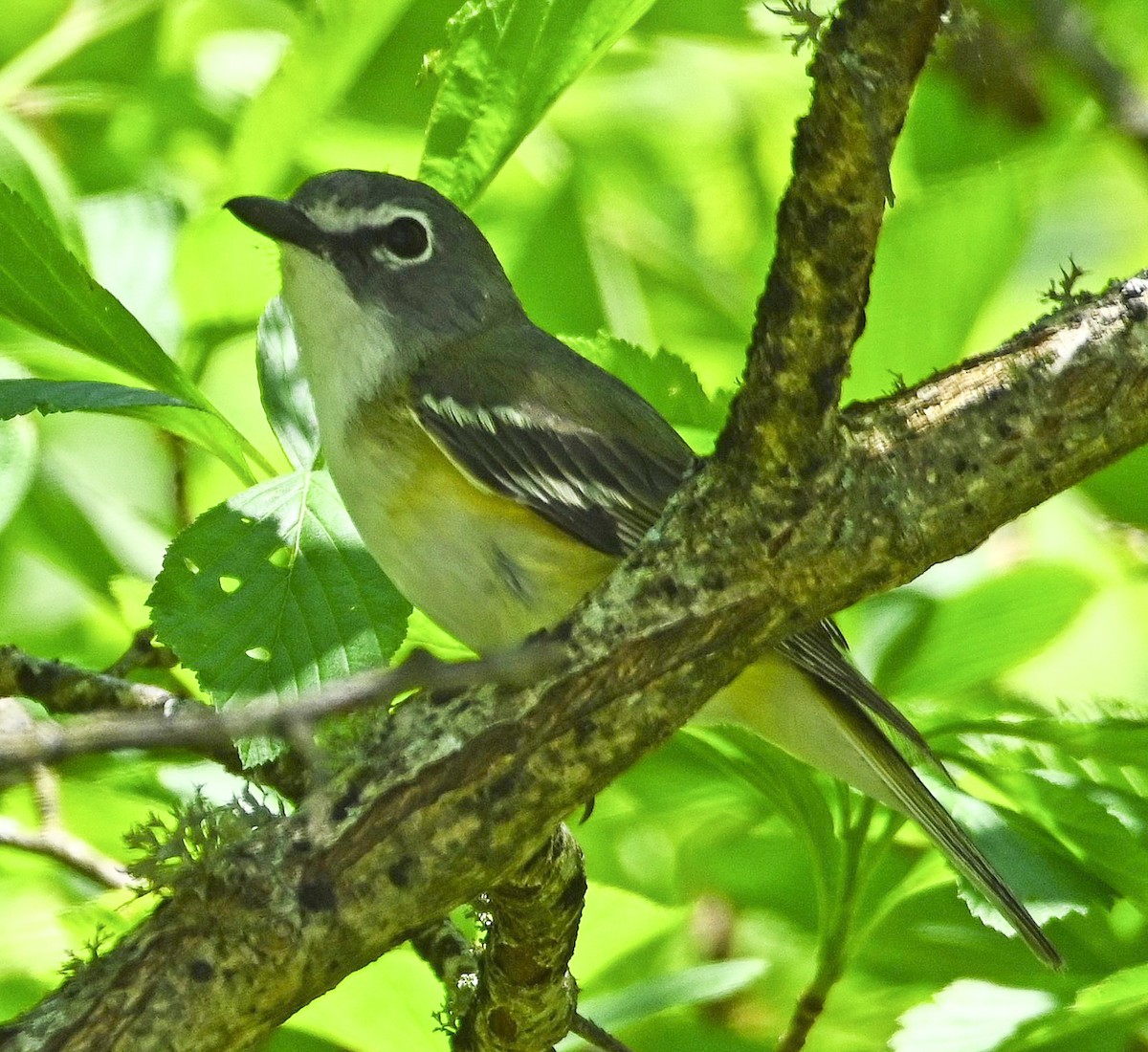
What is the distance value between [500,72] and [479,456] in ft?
2.58

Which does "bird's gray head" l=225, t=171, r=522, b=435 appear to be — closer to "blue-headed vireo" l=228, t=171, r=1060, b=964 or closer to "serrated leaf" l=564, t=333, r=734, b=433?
"blue-headed vireo" l=228, t=171, r=1060, b=964

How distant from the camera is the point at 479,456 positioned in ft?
10.4

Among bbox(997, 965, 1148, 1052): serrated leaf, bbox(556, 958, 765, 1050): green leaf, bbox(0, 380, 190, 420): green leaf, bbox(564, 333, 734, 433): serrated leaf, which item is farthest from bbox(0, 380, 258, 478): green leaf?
bbox(997, 965, 1148, 1052): serrated leaf

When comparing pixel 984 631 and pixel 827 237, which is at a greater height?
pixel 984 631

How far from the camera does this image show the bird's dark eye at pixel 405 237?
3.65m

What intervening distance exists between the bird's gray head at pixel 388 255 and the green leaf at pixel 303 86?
0.39ft

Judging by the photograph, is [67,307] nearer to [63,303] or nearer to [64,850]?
[63,303]

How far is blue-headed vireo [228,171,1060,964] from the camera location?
3057 millimetres

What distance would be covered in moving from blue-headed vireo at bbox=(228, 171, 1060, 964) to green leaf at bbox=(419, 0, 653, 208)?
18 centimetres

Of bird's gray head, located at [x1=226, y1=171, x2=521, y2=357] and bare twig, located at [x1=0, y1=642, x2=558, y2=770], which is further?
bird's gray head, located at [x1=226, y1=171, x2=521, y2=357]

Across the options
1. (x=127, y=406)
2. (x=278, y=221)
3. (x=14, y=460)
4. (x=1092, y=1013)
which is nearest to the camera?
(x=1092, y=1013)

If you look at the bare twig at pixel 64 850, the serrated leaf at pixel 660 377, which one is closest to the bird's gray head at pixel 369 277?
the serrated leaf at pixel 660 377

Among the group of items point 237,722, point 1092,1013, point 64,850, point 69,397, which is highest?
point 69,397

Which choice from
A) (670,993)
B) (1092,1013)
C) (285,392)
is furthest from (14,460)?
(1092,1013)
